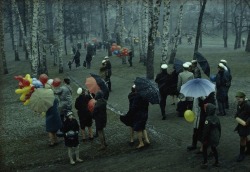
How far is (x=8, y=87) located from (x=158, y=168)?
16791 mm

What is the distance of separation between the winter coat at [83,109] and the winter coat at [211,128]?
3.86 meters

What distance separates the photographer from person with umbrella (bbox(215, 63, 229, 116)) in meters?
12.1

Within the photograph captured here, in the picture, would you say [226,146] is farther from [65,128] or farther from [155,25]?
[155,25]

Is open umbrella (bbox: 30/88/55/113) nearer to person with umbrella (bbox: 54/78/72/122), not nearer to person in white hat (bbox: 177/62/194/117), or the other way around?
person with umbrella (bbox: 54/78/72/122)

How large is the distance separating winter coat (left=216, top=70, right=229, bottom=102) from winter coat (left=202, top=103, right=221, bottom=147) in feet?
14.5

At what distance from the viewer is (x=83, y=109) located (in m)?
Answer: 10.4

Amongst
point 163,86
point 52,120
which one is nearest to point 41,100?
point 52,120

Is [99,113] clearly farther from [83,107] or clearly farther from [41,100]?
[41,100]

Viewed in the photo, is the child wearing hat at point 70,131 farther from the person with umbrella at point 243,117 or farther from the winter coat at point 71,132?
the person with umbrella at point 243,117

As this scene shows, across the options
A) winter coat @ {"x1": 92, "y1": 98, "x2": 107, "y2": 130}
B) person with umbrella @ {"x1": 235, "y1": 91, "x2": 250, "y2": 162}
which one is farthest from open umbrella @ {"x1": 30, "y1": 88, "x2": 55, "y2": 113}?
person with umbrella @ {"x1": 235, "y1": 91, "x2": 250, "y2": 162}

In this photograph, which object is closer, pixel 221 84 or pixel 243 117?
pixel 243 117

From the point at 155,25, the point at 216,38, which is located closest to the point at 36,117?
the point at 155,25

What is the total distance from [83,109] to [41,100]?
4.23 ft

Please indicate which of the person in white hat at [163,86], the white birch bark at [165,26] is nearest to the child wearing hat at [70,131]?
the person in white hat at [163,86]
